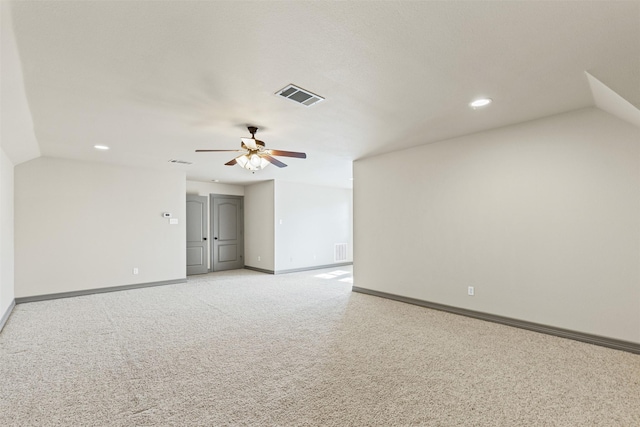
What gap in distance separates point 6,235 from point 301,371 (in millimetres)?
4793

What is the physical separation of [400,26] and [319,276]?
6.46 meters

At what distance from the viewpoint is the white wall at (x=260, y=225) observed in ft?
27.2

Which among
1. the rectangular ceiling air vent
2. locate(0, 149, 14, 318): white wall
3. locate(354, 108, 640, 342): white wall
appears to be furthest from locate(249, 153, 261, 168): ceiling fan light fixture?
locate(0, 149, 14, 318): white wall

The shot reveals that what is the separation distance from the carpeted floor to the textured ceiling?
249cm

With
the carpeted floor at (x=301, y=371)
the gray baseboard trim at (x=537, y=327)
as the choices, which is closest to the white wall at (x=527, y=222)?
the gray baseboard trim at (x=537, y=327)

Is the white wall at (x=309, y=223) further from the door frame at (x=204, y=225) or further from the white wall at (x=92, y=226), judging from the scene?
the white wall at (x=92, y=226)

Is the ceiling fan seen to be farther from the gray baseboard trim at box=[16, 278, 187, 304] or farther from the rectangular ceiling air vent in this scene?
the gray baseboard trim at box=[16, 278, 187, 304]

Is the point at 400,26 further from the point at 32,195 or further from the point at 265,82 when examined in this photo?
the point at 32,195

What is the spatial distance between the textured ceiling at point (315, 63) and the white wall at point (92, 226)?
1.94 meters

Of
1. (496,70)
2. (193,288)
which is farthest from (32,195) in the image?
(496,70)

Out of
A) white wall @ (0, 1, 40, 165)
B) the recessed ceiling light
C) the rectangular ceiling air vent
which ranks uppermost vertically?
the rectangular ceiling air vent

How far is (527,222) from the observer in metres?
3.83

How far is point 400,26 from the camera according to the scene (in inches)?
77.9

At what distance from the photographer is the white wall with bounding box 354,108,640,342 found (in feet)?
10.6
